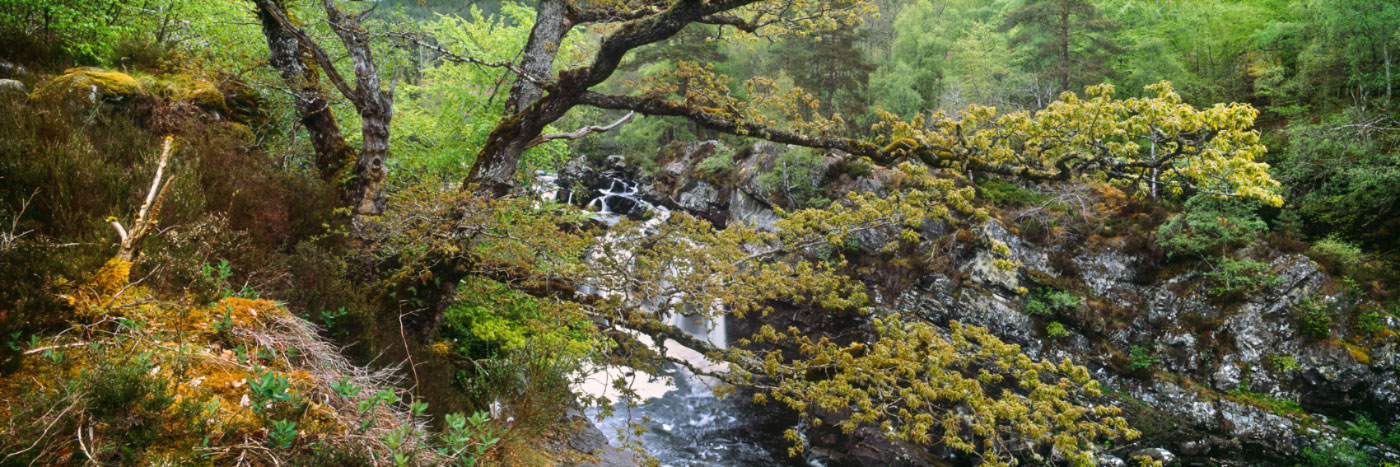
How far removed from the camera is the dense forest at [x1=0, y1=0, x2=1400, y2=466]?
2686mm

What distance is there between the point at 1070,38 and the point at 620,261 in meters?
22.6

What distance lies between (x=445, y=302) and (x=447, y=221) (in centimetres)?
139

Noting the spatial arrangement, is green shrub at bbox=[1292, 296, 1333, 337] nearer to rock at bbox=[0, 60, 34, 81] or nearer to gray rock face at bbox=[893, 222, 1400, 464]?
gray rock face at bbox=[893, 222, 1400, 464]

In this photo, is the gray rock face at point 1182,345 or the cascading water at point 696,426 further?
the cascading water at point 696,426

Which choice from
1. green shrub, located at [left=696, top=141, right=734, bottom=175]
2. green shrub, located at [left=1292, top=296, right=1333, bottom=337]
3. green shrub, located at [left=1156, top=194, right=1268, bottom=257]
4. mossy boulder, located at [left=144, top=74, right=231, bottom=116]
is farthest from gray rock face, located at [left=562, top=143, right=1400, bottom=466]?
mossy boulder, located at [left=144, top=74, right=231, bottom=116]

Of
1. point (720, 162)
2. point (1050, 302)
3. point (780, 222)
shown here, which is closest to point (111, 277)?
point (780, 222)

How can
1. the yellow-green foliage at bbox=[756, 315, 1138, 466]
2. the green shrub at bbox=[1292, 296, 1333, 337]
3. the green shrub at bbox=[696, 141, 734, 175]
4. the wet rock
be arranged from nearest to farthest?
the yellow-green foliage at bbox=[756, 315, 1138, 466], the wet rock, the green shrub at bbox=[1292, 296, 1333, 337], the green shrub at bbox=[696, 141, 734, 175]

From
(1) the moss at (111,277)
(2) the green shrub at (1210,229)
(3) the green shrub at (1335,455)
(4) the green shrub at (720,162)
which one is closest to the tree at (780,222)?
(1) the moss at (111,277)

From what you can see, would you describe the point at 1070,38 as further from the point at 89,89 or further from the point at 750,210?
the point at 89,89

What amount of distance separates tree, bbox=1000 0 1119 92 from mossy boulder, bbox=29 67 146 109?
2408cm

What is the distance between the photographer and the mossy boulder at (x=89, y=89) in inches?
197

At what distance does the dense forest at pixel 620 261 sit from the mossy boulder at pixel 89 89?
4cm

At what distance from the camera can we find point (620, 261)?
5188mm

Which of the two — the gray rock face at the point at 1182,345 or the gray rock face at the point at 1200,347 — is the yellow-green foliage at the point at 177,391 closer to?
the gray rock face at the point at 1182,345
